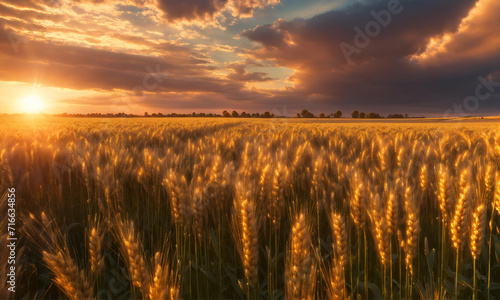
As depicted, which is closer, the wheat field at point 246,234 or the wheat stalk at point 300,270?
the wheat stalk at point 300,270

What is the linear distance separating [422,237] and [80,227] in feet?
9.20

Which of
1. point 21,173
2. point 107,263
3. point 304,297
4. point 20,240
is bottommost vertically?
point 107,263

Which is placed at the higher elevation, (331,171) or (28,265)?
(331,171)

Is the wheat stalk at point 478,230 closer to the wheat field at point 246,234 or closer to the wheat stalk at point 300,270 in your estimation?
the wheat field at point 246,234

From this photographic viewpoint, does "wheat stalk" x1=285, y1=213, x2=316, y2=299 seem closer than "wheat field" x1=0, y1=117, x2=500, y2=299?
Yes

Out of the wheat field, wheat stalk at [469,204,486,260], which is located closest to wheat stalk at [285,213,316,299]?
the wheat field

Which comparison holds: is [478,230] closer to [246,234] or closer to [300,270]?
[300,270]

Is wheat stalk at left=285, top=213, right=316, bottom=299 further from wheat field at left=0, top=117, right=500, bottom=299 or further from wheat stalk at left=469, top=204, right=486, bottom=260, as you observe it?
wheat stalk at left=469, top=204, right=486, bottom=260

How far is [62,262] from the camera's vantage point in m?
1.27

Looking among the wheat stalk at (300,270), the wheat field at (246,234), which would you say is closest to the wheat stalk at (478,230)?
the wheat field at (246,234)

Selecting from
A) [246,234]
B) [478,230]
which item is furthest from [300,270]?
[478,230]

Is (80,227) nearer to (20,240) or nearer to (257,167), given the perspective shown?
(20,240)

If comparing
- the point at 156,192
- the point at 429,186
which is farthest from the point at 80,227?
the point at 429,186

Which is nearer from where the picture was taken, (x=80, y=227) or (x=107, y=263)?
(x=107, y=263)
